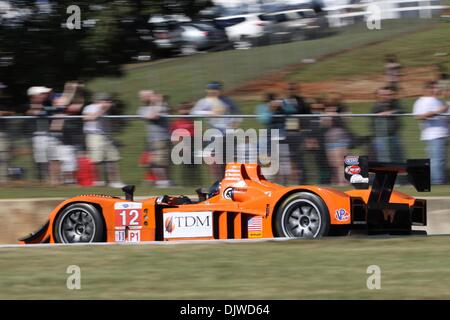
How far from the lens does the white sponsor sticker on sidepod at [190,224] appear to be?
11.0 meters

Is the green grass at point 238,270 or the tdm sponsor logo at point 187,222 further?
the tdm sponsor logo at point 187,222

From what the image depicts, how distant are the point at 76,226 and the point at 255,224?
1955mm

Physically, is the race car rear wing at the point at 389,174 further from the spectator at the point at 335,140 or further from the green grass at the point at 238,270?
the spectator at the point at 335,140

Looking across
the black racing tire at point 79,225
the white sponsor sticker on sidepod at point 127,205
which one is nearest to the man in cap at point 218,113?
the white sponsor sticker on sidepod at point 127,205

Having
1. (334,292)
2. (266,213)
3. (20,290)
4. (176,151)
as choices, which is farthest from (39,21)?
(334,292)

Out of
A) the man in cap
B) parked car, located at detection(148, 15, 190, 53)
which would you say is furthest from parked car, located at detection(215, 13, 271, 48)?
the man in cap

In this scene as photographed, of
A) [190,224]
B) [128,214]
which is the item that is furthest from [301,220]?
[128,214]

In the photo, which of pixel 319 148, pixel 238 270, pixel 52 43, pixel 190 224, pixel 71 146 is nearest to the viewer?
pixel 238 270

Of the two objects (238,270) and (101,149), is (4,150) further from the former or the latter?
(238,270)

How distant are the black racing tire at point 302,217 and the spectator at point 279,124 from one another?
2031mm

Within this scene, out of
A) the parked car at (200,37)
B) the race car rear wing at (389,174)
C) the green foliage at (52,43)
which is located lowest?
the race car rear wing at (389,174)

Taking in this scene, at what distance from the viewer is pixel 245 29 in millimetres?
23938

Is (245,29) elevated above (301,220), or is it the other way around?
(245,29)

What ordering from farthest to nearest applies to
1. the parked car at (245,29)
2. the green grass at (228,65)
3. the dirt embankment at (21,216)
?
the parked car at (245,29) → the green grass at (228,65) → the dirt embankment at (21,216)
